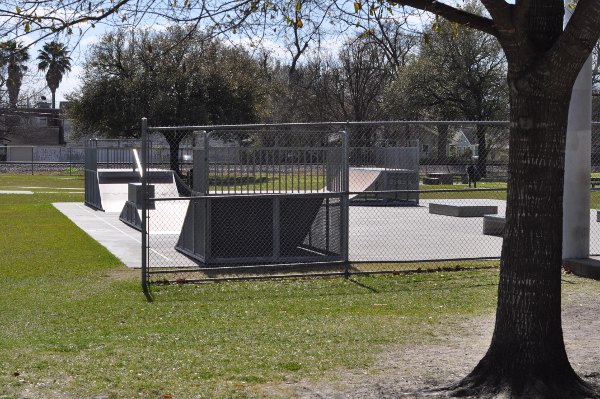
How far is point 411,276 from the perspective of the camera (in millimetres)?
13109

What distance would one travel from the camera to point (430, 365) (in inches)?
297

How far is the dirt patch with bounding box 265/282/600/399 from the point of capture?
6.71m

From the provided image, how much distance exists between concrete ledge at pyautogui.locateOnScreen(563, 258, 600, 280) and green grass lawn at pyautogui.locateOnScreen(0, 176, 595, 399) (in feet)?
0.94

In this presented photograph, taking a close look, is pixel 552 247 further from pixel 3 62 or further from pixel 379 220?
pixel 379 220

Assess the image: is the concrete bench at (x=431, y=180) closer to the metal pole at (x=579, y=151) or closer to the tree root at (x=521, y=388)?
the metal pole at (x=579, y=151)

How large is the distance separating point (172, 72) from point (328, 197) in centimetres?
3552

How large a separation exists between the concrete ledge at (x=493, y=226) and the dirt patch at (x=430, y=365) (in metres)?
8.73

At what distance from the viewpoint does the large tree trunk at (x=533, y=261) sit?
646 centimetres

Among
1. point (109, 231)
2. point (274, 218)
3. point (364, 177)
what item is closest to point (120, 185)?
point (364, 177)

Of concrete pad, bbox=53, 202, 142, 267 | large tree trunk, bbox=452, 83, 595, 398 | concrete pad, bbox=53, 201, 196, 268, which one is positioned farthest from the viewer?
concrete pad, bbox=53, 202, 142, 267

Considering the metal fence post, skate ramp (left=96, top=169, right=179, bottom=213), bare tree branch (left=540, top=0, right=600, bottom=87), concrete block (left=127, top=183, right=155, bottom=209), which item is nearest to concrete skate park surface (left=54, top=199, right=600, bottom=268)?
concrete block (left=127, top=183, right=155, bottom=209)

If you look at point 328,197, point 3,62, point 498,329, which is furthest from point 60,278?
point 498,329

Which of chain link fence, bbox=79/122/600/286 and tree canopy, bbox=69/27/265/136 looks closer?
chain link fence, bbox=79/122/600/286

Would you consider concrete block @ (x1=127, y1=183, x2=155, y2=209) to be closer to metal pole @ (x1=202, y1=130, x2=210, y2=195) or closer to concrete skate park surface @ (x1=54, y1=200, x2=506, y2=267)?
concrete skate park surface @ (x1=54, y1=200, x2=506, y2=267)
